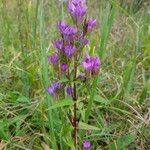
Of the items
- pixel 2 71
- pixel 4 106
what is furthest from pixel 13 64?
pixel 4 106

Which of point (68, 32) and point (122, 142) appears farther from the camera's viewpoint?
point (122, 142)

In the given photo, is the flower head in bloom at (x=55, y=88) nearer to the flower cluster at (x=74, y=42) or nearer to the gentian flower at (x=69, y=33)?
the flower cluster at (x=74, y=42)

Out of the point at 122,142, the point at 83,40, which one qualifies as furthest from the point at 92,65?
the point at 122,142

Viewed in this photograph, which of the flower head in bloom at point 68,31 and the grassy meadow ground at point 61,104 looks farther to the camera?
the grassy meadow ground at point 61,104

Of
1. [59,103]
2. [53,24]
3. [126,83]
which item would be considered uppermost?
[59,103]

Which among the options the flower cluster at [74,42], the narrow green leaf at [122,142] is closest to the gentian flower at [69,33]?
the flower cluster at [74,42]

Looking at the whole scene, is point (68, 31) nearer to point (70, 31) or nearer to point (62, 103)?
point (70, 31)

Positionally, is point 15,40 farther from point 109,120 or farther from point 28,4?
point 109,120

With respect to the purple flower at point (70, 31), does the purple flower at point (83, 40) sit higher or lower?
lower
